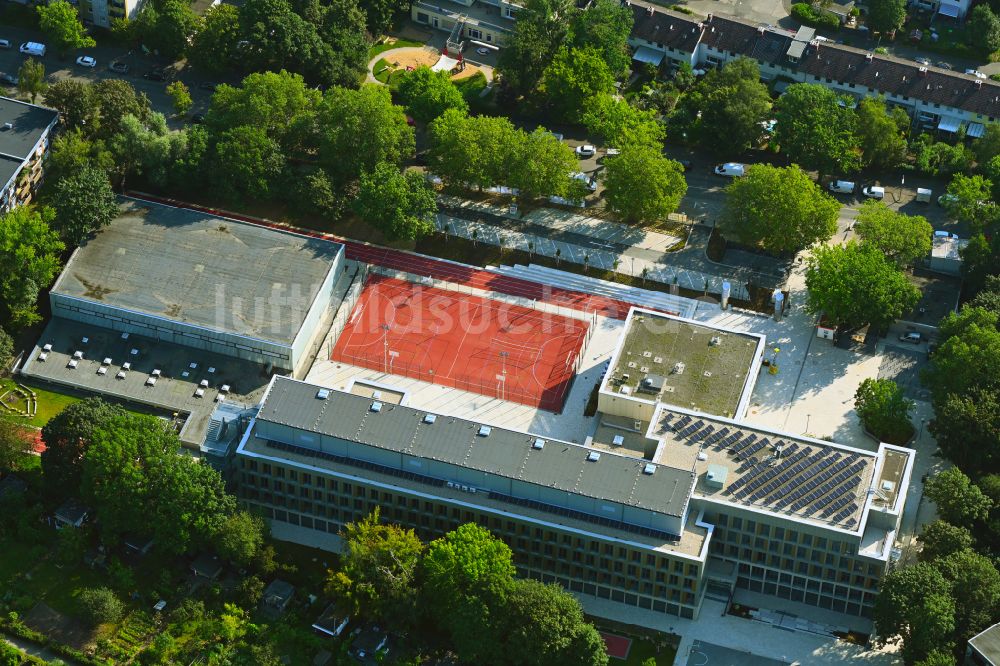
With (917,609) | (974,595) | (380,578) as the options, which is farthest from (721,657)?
(380,578)

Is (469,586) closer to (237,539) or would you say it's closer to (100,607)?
(237,539)

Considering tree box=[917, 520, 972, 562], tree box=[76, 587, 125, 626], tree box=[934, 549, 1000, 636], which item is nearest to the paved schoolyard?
tree box=[934, 549, 1000, 636]

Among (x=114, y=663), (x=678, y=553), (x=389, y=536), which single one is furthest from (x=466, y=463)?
(x=114, y=663)

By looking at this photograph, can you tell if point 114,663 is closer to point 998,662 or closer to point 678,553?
point 678,553

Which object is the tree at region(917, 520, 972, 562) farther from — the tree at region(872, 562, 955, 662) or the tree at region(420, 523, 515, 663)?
the tree at region(420, 523, 515, 663)

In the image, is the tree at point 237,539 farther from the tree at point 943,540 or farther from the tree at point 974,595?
the tree at point 974,595
